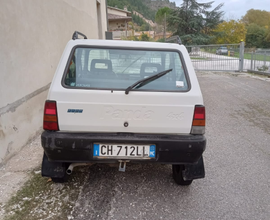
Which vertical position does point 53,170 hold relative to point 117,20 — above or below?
below

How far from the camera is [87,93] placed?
2299 mm

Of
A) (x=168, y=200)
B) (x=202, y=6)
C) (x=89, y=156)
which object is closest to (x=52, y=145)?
(x=89, y=156)

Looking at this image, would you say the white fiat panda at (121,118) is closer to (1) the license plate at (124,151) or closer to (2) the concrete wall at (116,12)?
(1) the license plate at (124,151)

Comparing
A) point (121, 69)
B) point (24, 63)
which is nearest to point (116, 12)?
point (24, 63)

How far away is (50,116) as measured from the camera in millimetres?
2301

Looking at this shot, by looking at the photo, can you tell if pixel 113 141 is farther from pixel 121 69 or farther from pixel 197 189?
pixel 197 189

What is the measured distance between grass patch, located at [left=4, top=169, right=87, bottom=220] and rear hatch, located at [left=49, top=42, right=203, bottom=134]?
842 mm

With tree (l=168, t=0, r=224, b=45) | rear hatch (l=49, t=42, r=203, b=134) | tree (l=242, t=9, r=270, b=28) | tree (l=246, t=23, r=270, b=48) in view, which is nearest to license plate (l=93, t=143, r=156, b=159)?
rear hatch (l=49, t=42, r=203, b=134)

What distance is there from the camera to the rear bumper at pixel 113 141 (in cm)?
A: 229

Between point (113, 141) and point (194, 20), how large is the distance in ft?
93.1

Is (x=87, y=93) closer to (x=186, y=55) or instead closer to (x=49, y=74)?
(x=186, y=55)

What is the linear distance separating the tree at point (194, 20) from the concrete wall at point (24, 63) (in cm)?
2447

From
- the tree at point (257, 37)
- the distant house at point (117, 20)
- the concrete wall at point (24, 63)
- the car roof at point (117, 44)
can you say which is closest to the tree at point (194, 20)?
the distant house at point (117, 20)

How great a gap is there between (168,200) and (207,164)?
1.14 m
